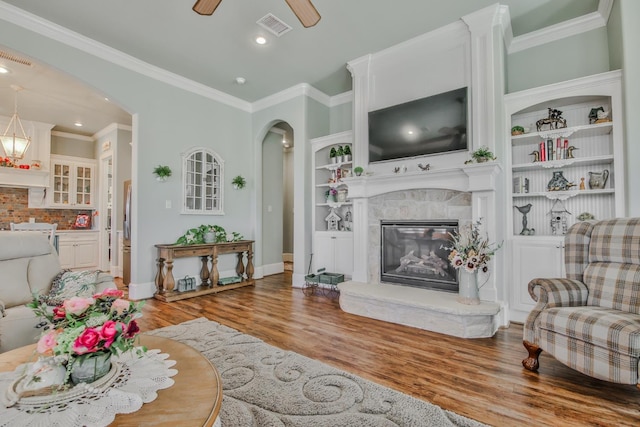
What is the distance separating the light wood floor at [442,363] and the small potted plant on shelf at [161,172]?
1.83 metres

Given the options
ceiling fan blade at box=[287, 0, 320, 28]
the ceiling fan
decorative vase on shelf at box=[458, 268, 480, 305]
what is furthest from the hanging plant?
decorative vase on shelf at box=[458, 268, 480, 305]

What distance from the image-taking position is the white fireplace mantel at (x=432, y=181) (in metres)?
3.08

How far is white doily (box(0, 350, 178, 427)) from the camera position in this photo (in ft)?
3.06

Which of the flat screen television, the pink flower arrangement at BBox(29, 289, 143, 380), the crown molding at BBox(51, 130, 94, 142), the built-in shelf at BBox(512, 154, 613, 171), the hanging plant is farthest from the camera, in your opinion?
the crown molding at BBox(51, 130, 94, 142)

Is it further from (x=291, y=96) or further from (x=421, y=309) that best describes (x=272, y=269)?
(x=421, y=309)

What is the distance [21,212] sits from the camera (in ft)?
20.2

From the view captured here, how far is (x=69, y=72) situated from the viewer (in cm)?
359

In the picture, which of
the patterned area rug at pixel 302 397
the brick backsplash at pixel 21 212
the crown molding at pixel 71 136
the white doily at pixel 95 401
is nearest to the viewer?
the white doily at pixel 95 401

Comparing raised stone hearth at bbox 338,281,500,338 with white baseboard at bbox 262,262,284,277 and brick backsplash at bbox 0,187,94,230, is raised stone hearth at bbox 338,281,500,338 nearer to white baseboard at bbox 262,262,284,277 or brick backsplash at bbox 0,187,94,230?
white baseboard at bbox 262,262,284,277

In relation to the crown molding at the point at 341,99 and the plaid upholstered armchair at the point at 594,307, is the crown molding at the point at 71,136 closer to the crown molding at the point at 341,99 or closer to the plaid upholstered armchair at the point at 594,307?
the crown molding at the point at 341,99

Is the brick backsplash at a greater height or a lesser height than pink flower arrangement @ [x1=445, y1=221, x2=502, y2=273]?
greater

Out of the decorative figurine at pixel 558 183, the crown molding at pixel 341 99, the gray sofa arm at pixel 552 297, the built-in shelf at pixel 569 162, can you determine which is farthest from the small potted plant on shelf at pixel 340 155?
the gray sofa arm at pixel 552 297

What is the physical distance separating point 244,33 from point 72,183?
5620mm

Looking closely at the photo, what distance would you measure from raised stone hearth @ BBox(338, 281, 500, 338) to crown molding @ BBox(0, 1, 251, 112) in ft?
12.6
